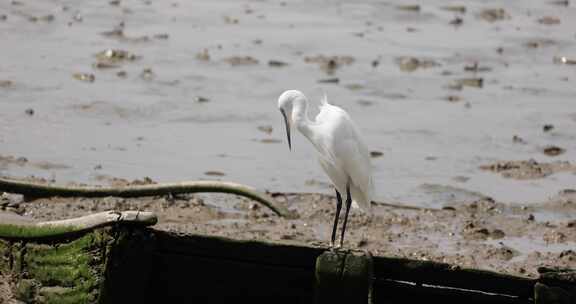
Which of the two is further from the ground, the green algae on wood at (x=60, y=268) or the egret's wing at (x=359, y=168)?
the egret's wing at (x=359, y=168)

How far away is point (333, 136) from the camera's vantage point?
6.76 metres

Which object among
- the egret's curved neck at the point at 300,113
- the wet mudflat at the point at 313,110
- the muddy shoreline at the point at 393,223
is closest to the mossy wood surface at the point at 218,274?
the egret's curved neck at the point at 300,113

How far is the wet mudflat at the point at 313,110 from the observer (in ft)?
29.3

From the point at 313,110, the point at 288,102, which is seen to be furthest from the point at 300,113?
the point at 313,110

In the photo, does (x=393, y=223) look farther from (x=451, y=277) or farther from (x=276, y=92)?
(x=276, y=92)

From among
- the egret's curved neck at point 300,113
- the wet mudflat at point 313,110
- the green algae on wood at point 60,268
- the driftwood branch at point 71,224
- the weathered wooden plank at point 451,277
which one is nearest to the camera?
the weathered wooden plank at point 451,277

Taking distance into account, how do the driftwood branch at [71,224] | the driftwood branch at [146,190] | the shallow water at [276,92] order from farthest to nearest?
the shallow water at [276,92]
the driftwood branch at [146,190]
the driftwood branch at [71,224]

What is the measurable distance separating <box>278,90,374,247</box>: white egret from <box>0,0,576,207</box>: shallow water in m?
2.68

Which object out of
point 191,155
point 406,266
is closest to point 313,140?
point 406,266

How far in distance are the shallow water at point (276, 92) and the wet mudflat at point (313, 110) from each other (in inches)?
1.0

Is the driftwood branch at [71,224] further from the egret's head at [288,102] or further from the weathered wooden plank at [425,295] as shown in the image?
the egret's head at [288,102]

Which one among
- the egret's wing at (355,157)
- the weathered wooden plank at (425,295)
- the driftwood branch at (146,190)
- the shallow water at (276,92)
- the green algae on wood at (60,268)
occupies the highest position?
the shallow water at (276,92)

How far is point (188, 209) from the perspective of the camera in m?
9.02

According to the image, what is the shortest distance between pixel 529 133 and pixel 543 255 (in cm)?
325
